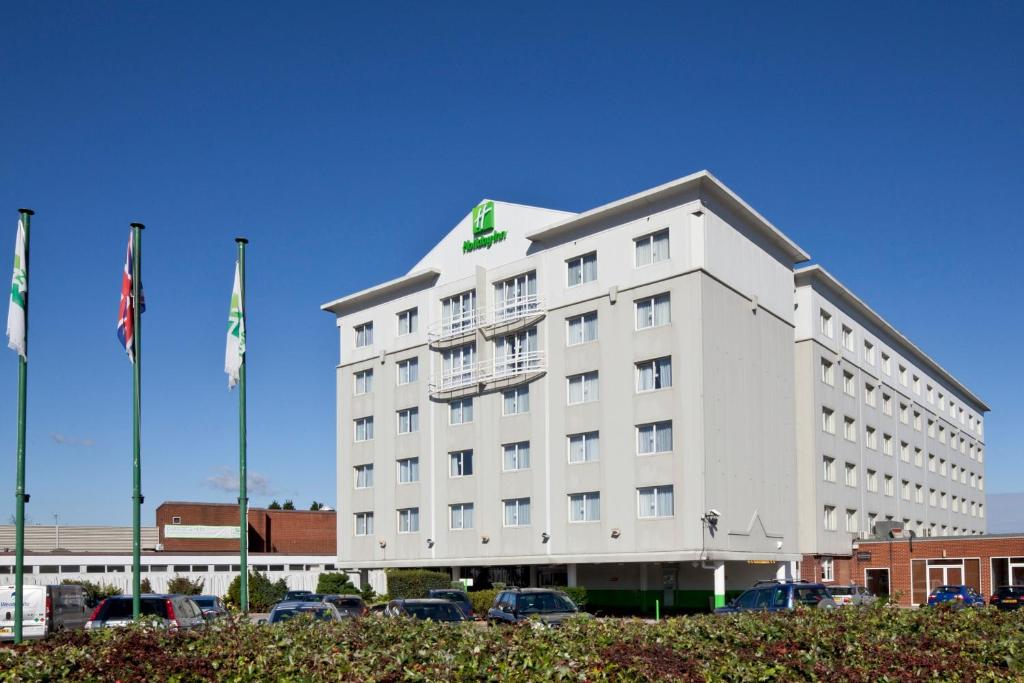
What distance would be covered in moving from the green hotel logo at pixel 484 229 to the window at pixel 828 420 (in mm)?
19163

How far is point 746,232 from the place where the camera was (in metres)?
50.2

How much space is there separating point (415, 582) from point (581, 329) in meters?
15.3

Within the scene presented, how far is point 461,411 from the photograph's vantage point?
2164 inches

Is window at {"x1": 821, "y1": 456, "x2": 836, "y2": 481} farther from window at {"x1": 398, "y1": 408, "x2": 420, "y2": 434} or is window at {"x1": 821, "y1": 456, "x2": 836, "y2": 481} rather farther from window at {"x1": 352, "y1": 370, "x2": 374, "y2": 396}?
window at {"x1": 352, "y1": 370, "x2": 374, "y2": 396}

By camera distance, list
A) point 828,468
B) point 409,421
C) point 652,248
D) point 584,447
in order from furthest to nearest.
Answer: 1. point 409,421
2. point 828,468
3. point 584,447
4. point 652,248

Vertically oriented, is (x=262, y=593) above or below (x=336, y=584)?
below

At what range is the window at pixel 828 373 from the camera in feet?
188

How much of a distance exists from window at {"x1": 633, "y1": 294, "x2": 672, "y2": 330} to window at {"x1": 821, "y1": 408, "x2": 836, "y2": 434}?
14646 mm

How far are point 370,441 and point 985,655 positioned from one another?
51.4 metres

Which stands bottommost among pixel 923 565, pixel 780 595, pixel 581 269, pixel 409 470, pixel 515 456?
pixel 923 565

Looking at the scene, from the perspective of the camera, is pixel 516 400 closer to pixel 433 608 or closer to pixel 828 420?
pixel 828 420

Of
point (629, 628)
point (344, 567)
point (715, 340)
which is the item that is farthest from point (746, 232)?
point (629, 628)

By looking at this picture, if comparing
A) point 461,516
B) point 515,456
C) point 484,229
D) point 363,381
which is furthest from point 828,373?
point 363,381

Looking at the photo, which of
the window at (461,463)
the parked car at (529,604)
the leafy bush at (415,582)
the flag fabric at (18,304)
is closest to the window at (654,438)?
the window at (461,463)
